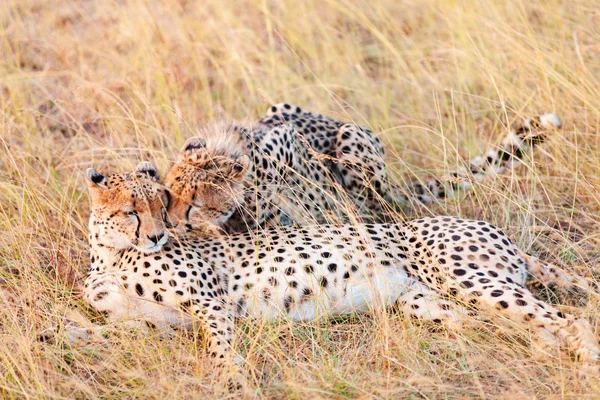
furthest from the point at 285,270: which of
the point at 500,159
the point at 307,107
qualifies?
the point at 307,107

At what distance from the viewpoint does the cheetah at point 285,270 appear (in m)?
3.62

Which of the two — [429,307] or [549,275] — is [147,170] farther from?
[549,275]

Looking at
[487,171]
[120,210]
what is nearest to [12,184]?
[120,210]

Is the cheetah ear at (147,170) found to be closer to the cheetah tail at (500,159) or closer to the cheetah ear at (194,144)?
the cheetah ear at (194,144)

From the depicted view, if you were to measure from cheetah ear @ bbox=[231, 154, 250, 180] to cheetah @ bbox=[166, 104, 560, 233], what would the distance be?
0.21 ft

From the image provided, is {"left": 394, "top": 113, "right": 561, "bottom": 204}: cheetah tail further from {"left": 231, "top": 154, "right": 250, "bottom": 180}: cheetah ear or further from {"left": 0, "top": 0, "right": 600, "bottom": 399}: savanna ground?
{"left": 231, "top": 154, "right": 250, "bottom": 180}: cheetah ear

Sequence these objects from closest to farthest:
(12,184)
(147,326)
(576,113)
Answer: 1. (147,326)
2. (12,184)
3. (576,113)

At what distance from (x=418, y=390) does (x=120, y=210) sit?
1.57 meters

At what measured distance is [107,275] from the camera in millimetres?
3762

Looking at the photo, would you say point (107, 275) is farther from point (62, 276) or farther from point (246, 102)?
point (246, 102)

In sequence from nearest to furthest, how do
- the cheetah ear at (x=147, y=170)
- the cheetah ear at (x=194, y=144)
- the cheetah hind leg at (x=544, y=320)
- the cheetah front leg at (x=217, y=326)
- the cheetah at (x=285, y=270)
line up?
the cheetah hind leg at (x=544, y=320) → the cheetah front leg at (x=217, y=326) → the cheetah at (x=285, y=270) → the cheetah ear at (x=147, y=170) → the cheetah ear at (x=194, y=144)

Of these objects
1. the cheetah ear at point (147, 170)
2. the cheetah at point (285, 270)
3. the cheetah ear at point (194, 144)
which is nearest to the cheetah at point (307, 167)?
the cheetah ear at point (194, 144)

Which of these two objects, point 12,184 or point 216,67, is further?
point 216,67

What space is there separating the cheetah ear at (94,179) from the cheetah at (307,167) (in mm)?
414
